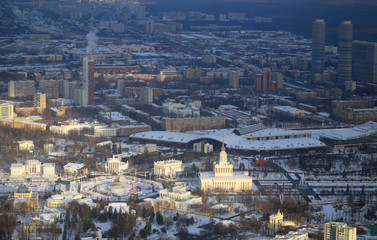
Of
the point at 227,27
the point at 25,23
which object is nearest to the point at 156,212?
the point at 25,23

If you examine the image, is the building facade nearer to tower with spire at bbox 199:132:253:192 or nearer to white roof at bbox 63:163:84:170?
white roof at bbox 63:163:84:170

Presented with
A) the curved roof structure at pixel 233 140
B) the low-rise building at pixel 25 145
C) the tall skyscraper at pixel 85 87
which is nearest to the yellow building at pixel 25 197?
the low-rise building at pixel 25 145

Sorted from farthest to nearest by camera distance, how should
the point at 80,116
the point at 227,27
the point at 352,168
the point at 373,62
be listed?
the point at 227,27, the point at 373,62, the point at 80,116, the point at 352,168

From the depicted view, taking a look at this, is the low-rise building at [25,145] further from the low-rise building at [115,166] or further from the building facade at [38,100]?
the building facade at [38,100]

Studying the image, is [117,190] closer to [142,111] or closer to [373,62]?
[142,111]

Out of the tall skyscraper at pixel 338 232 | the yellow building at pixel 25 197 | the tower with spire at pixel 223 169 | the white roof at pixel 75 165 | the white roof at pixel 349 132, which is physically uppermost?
the tall skyscraper at pixel 338 232

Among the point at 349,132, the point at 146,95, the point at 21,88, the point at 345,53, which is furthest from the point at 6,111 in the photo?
the point at 345,53

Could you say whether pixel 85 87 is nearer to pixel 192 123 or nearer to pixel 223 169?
pixel 192 123
